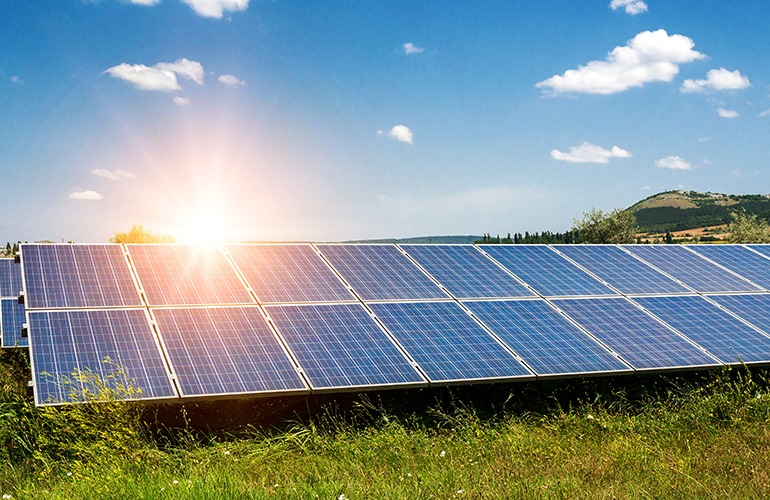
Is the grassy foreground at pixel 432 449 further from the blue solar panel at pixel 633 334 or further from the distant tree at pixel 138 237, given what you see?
the distant tree at pixel 138 237

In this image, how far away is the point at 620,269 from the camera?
20547 millimetres

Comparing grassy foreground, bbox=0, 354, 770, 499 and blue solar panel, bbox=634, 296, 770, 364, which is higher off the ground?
blue solar panel, bbox=634, 296, 770, 364

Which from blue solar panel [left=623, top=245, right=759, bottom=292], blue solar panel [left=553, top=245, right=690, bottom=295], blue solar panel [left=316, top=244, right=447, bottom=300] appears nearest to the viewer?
blue solar panel [left=316, top=244, right=447, bottom=300]

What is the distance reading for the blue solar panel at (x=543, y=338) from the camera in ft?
47.4

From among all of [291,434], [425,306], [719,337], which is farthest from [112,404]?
[719,337]

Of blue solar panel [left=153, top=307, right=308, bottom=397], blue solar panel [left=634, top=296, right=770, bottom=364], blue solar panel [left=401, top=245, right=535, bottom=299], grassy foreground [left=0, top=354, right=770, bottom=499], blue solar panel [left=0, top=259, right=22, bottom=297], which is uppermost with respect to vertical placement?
blue solar panel [left=0, top=259, right=22, bottom=297]

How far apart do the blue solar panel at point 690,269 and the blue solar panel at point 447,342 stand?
25.4 ft

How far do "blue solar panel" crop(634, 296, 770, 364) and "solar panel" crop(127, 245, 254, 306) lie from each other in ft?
31.1

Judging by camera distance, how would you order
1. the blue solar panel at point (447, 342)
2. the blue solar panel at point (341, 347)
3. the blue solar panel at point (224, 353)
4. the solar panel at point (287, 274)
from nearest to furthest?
the blue solar panel at point (224, 353) → the blue solar panel at point (341, 347) → the blue solar panel at point (447, 342) → the solar panel at point (287, 274)

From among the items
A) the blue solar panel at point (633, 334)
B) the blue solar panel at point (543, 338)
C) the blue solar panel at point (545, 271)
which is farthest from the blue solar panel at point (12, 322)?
the blue solar panel at point (633, 334)

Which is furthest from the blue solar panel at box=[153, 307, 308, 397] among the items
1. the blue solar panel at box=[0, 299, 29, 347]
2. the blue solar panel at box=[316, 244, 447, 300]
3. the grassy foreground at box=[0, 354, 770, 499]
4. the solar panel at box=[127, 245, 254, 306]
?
the blue solar panel at box=[0, 299, 29, 347]

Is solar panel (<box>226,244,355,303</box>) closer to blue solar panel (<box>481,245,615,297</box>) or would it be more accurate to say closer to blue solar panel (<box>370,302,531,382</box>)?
blue solar panel (<box>370,302,531,382</box>)

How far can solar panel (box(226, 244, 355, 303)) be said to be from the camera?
15742mm

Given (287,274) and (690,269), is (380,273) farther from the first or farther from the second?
(690,269)
